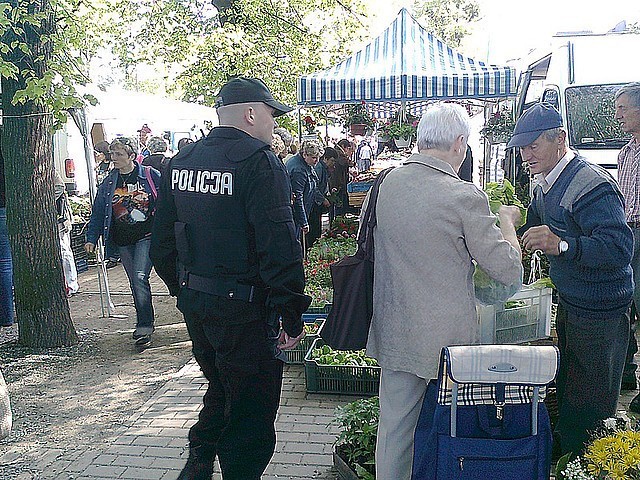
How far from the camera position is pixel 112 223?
628cm

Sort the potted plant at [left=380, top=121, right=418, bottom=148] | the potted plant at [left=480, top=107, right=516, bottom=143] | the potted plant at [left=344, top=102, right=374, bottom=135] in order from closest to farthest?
1. the potted plant at [left=380, top=121, right=418, bottom=148]
2. the potted plant at [left=480, top=107, right=516, bottom=143]
3. the potted plant at [left=344, top=102, right=374, bottom=135]

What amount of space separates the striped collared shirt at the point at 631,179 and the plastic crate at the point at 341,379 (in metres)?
2.10

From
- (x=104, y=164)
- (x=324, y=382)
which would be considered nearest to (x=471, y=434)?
(x=324, y=382)

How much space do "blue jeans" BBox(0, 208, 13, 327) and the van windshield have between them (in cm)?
617

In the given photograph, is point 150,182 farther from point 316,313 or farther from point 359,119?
point 359,119

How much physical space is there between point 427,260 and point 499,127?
761cm

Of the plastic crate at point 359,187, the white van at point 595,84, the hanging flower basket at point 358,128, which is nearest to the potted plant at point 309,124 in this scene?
the hanging flower basket at point 358,128

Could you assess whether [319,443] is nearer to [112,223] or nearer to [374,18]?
[112,223]

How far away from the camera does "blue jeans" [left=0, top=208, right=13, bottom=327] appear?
637 centimetres

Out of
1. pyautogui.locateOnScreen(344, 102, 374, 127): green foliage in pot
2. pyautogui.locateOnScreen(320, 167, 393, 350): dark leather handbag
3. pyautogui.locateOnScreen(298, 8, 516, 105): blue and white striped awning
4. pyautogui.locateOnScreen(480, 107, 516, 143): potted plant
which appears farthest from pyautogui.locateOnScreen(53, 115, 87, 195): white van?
pyautogui.locateOnScreen(320, 167, 393, 350): dark leather handbag

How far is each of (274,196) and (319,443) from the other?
6.26 ft

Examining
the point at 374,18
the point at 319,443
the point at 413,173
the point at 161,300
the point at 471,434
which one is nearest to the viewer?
the point at 471,434

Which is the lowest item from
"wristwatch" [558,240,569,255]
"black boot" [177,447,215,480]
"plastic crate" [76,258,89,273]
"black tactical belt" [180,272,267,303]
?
"black boot" [177,447,215,480]

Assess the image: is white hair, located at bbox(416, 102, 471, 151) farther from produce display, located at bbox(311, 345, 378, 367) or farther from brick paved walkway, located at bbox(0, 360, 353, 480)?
produce display, located at bbox(311, 345, 378, 367)
